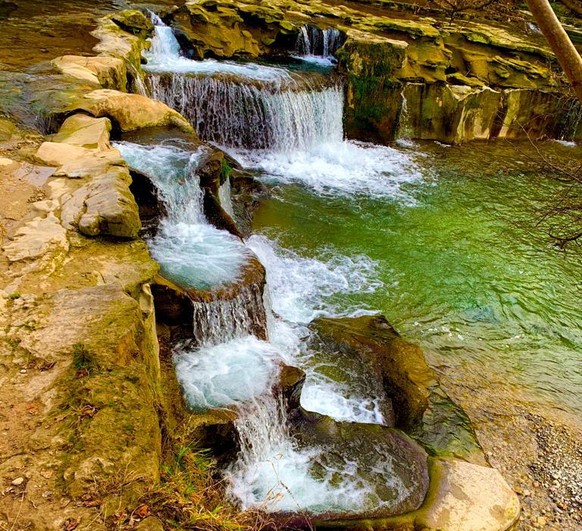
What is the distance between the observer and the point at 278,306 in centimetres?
579

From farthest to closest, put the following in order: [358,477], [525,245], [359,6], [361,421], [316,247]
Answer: [359,6] → [525,245] → [316,247] → [361,421] → [358,477]

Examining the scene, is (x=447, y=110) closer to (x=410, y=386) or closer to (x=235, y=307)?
(x=410, y=386)

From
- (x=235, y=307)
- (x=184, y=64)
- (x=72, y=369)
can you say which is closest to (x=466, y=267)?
(x=235, y=307)

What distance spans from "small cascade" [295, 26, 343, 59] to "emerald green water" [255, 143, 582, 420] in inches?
164

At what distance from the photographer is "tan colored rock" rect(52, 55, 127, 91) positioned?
22.3 feet

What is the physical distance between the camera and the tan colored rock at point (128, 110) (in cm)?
598

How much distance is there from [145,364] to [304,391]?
6.68 ft

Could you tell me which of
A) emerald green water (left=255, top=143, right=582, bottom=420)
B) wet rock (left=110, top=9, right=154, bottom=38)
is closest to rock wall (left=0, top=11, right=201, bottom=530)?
emerald green water (left=255, top=143, right=582, bottom=420)

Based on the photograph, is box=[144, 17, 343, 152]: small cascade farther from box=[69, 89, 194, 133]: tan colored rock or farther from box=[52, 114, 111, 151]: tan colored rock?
box=[52, 114, 111, 151]: tan colored rock

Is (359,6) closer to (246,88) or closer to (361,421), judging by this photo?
(246,88)

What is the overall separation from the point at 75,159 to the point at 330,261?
3.59m

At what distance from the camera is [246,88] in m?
9.05

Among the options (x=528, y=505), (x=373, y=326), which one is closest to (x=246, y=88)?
(x=373, y=326)

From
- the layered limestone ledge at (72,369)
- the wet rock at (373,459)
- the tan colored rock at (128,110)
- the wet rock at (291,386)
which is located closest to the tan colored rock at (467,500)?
the wet rock at (373,459)
